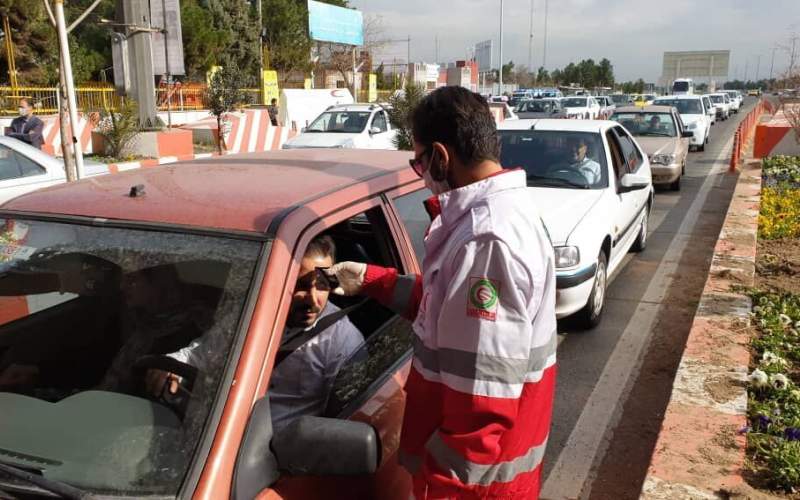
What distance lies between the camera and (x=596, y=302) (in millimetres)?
5648

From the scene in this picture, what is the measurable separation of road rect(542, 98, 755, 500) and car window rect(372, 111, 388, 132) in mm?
8798

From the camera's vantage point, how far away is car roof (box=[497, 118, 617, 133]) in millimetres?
6855

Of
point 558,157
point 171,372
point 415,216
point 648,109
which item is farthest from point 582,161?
point 648,109

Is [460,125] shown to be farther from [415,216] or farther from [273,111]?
[273,111]

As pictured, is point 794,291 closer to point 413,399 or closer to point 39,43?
point 413,399

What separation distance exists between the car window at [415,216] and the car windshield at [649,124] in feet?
40.1

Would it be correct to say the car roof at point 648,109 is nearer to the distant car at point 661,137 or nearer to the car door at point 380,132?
the distant car at point 661,137

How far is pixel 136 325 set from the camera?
83.3 inches

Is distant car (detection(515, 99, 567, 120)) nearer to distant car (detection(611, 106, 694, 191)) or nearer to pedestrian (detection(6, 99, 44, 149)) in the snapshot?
distant car (detection(611, 106, 694, 191))

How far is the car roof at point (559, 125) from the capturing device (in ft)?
22.5

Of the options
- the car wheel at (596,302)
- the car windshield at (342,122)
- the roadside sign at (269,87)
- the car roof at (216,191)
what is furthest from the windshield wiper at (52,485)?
the roadside sign at (269,87)

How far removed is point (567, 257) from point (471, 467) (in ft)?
12.1

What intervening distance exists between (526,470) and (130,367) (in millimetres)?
1161

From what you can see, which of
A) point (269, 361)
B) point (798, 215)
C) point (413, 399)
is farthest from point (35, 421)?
point (798, 215)
